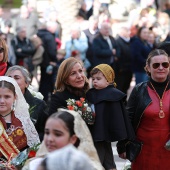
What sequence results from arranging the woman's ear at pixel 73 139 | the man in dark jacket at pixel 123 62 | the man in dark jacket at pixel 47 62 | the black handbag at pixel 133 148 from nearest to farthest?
1. the woman's ear at pixel 73 139
2. the black handbag at pixel 133 148
3. the man in dark jacket at pixel 47 62
4. the man in dark jacket at pixel 123 62

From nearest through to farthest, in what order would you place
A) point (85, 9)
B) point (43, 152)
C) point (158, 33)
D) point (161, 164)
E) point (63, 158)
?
1. point (63, 158)
2. point (43, 152)
3. point (161, 164)
4. point (158, 33)
5. point (85, 9)

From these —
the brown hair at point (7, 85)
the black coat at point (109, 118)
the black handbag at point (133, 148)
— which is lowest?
the black handbag at point (133, 148)

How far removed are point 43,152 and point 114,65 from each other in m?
11.3

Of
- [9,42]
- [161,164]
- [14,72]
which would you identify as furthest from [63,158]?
[9,42]

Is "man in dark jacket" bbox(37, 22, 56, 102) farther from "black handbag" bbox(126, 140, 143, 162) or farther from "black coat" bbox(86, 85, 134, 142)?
"black coat" bbox(86, 85, 134, 142)

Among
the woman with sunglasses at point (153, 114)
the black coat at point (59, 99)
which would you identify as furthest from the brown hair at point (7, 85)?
the woman with sunglasses at point (153, 114)

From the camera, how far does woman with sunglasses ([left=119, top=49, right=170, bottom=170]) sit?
7.75 m

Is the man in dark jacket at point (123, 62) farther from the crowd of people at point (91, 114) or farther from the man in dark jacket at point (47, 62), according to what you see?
the crowd of people at point (91, 114)

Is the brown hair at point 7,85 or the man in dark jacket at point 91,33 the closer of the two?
the brown hair at point 7,85

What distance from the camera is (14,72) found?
875 cm

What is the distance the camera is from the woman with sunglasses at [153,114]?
25.4 ft

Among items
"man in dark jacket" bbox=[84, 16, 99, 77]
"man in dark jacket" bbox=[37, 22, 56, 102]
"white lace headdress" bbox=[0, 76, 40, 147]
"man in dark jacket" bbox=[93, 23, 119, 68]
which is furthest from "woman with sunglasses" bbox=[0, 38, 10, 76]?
"man in dark jacket" bbox=[84, 16, 99, 77]

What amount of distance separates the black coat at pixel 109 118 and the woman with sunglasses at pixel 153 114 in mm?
179

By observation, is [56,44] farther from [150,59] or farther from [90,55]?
[150,59]
